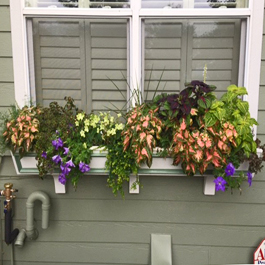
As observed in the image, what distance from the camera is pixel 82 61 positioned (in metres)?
1.97

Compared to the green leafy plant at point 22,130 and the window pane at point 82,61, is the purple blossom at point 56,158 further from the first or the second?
the window pane at point 82,61

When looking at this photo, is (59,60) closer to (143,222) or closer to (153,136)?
(153,136)

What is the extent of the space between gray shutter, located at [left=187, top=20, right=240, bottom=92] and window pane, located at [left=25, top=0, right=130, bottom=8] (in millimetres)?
476

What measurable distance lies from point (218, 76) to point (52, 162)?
1202 millimetres

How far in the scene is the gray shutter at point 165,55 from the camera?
6.33ft

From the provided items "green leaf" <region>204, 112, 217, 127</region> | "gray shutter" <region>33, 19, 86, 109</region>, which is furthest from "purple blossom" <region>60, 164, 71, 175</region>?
"green leaf" <region>204, 112, 217, 127</region>

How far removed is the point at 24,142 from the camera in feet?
5.90

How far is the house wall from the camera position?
6.58 ft

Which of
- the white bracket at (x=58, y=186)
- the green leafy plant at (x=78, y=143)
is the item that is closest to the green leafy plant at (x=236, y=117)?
the green leafy plant at (x=78, y=143)

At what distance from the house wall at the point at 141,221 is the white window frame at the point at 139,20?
635 millimetres

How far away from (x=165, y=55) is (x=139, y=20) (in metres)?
0.28

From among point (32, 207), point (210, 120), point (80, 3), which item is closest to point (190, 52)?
point (210, 120)

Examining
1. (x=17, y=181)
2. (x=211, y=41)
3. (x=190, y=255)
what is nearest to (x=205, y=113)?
(x=211, y=41)

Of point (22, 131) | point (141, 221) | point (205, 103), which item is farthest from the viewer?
point (141, 221)
